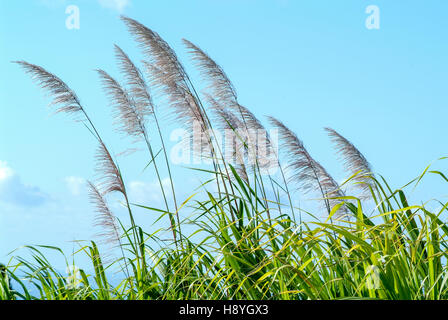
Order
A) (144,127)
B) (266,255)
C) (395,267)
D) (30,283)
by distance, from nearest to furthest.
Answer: (395,267) → (266,255) → (30,283) → (144,127)

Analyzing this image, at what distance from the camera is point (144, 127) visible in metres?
3.31

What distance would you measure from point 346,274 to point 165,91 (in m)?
1.72

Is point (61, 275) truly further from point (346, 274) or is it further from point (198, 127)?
point (346, 274)

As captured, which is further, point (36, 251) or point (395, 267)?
point (36, 251)

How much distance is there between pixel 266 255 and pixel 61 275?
1.03m

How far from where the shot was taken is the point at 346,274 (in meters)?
1.87

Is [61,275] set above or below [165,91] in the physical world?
below

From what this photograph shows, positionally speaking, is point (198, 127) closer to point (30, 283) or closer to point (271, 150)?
point (271, 150)
